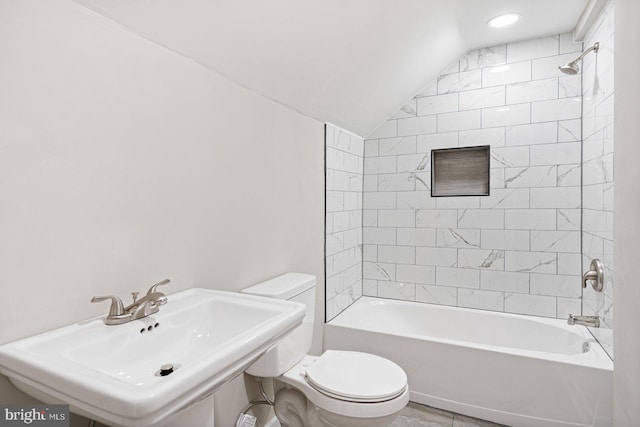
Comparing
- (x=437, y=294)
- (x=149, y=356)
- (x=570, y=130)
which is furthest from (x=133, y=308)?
(x=570, y=130)

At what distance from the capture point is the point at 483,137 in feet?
9.34

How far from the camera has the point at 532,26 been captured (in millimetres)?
2494

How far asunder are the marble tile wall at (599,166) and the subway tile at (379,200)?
1391mm

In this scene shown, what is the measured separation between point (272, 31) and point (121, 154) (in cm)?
88

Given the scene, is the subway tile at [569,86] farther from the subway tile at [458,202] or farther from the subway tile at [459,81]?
the subway tile at [458,202]

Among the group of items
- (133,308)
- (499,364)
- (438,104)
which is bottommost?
(499,364)

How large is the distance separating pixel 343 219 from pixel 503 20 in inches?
70.2

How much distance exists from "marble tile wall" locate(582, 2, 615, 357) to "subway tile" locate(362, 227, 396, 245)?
1.39m

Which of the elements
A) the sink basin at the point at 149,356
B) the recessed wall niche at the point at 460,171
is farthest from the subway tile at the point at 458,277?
the sink basin at the point at 149,356

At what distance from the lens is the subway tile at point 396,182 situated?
3096 millimetres

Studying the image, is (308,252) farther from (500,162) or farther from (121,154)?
(500,162)

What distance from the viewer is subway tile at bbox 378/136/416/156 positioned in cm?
308

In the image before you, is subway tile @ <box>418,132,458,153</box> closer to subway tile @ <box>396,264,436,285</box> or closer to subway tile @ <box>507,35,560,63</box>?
subway tile @ <box>507,35,560,63</box>

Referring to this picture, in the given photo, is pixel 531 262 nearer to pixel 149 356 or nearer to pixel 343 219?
pixel 343 219
